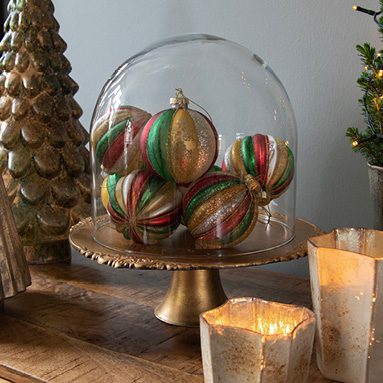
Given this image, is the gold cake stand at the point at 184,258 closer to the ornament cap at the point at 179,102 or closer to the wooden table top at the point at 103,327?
the wooden table top at the point at 103,327

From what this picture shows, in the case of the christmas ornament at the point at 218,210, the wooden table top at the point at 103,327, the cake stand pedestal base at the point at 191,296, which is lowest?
the wooden table top at the point at 103,327

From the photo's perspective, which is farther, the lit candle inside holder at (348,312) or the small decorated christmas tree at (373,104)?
the small decorated christmas tree at (373,104)

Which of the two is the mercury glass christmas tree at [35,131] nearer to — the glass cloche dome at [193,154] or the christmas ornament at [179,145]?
the glass cloche dome at [193,154]

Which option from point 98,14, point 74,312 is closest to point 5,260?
point 74,312

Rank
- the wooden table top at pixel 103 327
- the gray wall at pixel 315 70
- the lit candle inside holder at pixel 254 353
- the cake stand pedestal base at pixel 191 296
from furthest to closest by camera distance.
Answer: the gray wall at pixel 315 70 → the cake stand pedestal base at pixel 191 296 → the wooden table top at pixel 103 327 → the lit candle inside holder at pixel 254 353

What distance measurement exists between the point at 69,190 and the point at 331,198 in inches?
15.2

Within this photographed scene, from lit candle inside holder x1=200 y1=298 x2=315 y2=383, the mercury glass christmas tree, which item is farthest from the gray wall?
lit candle inside holder x1=200 y1=298 x2=315 y2=383

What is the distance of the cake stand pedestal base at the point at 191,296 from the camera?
605 millimetres

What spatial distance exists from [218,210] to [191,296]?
4.6 inches

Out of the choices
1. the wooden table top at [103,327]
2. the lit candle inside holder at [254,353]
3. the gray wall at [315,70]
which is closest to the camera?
the lit candle inside holder at [254,353]

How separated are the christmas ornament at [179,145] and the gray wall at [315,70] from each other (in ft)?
0.93

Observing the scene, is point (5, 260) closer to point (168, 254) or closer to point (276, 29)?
point (168, 254)

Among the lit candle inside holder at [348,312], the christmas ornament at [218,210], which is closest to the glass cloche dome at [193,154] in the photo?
the christmas ornament at [218,210]

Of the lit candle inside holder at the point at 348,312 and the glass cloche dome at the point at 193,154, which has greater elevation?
the glass cloche dome at the point at 193,154
